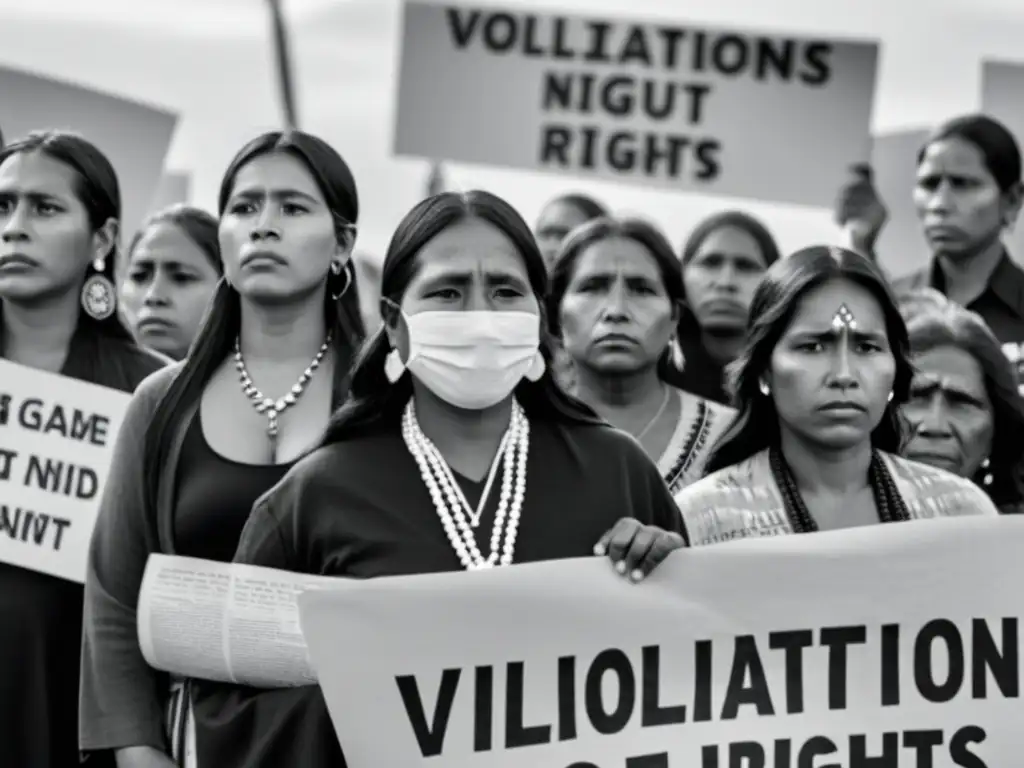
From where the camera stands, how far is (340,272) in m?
4.62

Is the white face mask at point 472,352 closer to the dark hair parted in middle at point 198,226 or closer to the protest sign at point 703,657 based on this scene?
the protest sign at point 703,657

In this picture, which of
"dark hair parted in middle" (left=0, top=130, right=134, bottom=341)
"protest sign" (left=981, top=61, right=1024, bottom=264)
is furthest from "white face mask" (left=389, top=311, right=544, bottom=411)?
"protest sign" (left=981, top=61, right=1024, bottom=264)

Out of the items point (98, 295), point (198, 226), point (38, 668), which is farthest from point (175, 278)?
point (38, 668)

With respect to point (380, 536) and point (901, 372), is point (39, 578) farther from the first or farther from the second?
point (901, 372)

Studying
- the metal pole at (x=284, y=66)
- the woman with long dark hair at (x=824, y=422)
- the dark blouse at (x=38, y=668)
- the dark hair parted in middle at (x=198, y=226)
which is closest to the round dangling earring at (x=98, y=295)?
the dark blouse at (x=38, y=668)

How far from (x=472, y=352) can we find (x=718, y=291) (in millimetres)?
3176

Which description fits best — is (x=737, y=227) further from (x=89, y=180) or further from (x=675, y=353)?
(x=89, y=180)

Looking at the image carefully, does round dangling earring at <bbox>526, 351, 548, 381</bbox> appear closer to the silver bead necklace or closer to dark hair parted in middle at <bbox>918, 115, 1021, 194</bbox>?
the silver bead necklace

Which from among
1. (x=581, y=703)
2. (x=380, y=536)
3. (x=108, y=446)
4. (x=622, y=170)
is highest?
(x=622, y=170)

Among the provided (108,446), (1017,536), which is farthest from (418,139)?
(1017,536)

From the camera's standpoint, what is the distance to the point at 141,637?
424 centimetres

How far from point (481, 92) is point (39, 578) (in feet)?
13.4

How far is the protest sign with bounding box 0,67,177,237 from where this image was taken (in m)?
6.98

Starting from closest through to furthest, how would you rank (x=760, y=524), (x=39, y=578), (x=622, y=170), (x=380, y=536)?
(x=380, y=536), (x=760, y=524), (x=39, y=578), (x=622, y=170)
